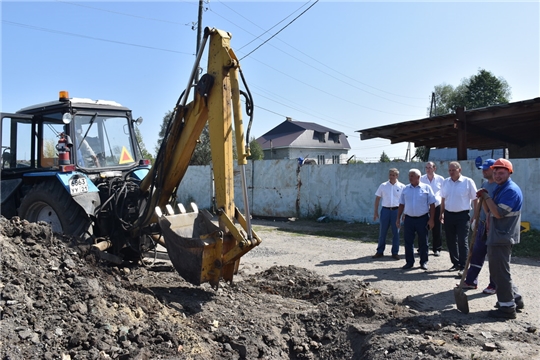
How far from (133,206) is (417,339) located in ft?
13.6

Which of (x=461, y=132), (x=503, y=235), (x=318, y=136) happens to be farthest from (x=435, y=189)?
(x=318, y=136)

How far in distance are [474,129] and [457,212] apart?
726cm

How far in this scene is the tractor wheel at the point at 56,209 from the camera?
20.7ft

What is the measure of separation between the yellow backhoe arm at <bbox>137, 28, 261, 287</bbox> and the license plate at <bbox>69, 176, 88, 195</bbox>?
109cm

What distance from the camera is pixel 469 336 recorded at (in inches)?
181

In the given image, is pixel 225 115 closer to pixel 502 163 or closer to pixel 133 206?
pixel 133 206

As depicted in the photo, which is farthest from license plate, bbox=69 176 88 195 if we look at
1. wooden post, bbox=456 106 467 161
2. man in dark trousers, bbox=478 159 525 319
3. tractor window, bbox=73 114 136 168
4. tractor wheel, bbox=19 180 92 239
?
wooden post, bbox=456 106 467 161

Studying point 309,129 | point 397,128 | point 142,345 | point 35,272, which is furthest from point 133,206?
point 309,129

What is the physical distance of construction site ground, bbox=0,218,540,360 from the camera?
3.85m

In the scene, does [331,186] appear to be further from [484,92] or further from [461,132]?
[484,92]

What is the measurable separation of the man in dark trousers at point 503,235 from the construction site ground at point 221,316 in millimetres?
270

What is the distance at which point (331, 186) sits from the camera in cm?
1462

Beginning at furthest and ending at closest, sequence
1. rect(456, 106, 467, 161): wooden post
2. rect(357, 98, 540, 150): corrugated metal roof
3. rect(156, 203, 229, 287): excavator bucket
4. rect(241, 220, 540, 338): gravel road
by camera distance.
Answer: rect(456, 106, 467, 161): wooden post, rect(357, 98, 540, 150): corrugated metal roof, rect(241, 220, 540, 338): gravel road, rect(156, 203, 229, 287): excavator bucket

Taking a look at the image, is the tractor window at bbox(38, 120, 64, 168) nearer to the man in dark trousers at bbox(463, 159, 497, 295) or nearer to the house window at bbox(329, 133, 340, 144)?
the man in dark trousers at bbox(463, 159, 497, 295)
